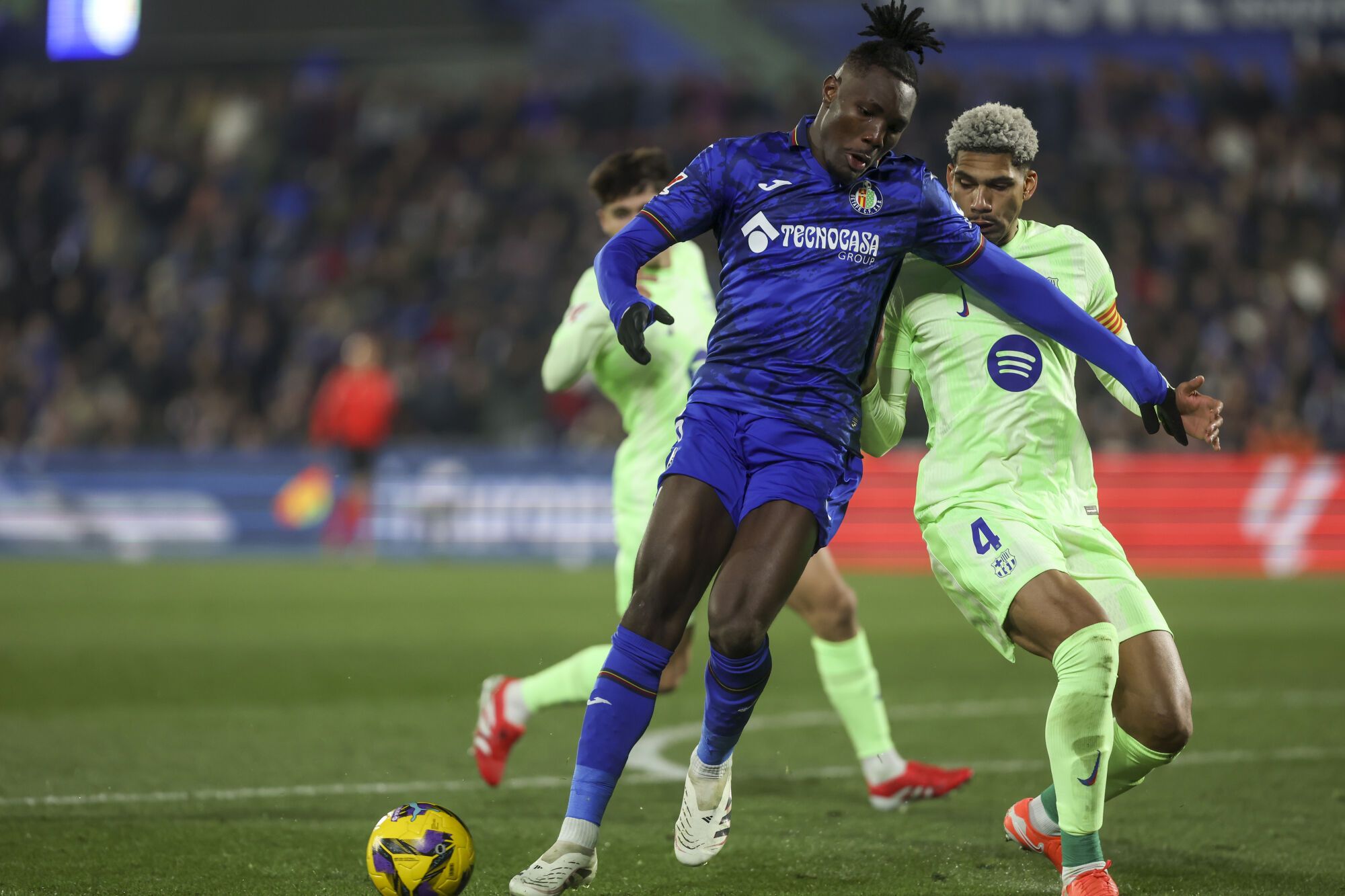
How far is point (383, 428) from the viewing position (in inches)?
662

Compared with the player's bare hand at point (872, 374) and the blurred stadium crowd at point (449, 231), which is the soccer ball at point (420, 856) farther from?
the blurred stadium crowd at point (449, 231)

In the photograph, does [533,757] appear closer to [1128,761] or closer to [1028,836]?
[1028,836]

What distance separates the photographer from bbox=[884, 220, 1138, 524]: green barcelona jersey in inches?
176

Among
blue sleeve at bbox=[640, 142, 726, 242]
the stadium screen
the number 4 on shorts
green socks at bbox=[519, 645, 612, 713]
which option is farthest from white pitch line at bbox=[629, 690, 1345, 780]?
the stadium screen

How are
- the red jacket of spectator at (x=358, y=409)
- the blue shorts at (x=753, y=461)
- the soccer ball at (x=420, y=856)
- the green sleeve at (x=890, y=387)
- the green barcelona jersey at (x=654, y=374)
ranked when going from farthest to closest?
the red jacket of spectator at (x=358, y=409), the green barcelona jersey at (x=654, y=374), the green sleeve at (x=890, y=387), the blue shorts at (x=753, y=461), the soccer ball at (x=420, y=856)

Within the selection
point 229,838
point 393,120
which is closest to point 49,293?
point 393,120

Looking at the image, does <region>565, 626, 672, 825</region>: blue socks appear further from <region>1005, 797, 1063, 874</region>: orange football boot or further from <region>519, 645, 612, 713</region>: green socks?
<region>519, 645, 612, 713</region>: green socks

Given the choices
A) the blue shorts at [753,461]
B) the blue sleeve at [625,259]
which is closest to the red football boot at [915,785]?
the blue shorts at [753,461]

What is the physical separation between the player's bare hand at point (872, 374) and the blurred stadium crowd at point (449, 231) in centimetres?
1275

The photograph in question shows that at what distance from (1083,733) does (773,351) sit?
1321 millimetres

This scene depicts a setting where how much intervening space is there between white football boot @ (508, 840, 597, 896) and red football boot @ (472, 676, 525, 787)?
1.96 meters

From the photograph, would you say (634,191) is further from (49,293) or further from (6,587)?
(49,293)

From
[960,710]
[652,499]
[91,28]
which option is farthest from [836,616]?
[91,28]

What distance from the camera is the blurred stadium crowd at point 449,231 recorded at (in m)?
17.9
